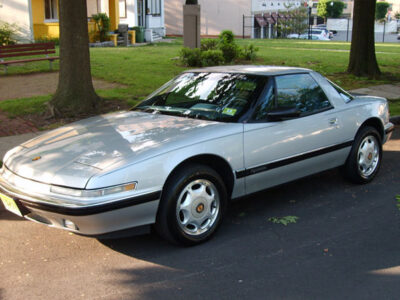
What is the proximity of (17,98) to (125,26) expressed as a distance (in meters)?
15.8

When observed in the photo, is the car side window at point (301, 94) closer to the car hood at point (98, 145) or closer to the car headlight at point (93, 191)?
the car hood at point (98, 145)

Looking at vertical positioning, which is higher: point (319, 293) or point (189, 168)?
point (189, 168)

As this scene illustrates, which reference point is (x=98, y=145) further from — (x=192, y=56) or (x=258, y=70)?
(x=192, y=56)

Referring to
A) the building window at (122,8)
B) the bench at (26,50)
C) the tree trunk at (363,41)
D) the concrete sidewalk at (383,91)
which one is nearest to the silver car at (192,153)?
the concrete sidewalk at (383,91)

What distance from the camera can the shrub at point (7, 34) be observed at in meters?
20.1

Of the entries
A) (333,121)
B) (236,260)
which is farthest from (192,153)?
(333,121)

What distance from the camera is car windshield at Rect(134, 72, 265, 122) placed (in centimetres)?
493

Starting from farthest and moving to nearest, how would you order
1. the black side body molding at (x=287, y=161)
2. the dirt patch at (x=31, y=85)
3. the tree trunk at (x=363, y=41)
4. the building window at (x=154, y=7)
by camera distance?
the building window at (x=154, y=7)
the tree trunk at (x=363, y=41)
the dirt patch at (x=31, y=85)
the black side body molding at (x=287, y=161)

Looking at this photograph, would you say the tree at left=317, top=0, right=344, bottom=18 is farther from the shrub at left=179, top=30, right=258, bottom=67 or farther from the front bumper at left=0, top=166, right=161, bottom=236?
the front bumper at left=0, top=166, right=161, bottom=236

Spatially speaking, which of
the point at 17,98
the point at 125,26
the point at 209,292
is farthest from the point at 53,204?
the point at 125,26

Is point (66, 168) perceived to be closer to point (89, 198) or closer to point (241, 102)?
point (89, 198)

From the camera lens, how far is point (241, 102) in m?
4.95

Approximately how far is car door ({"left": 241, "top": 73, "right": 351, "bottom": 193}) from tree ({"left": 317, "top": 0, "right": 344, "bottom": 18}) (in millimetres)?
65438

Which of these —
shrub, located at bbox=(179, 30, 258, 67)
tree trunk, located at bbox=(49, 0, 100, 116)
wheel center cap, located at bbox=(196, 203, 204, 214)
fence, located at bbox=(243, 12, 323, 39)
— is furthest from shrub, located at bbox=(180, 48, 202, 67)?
fence, located at bbox=(243, 12, 323, 39)
